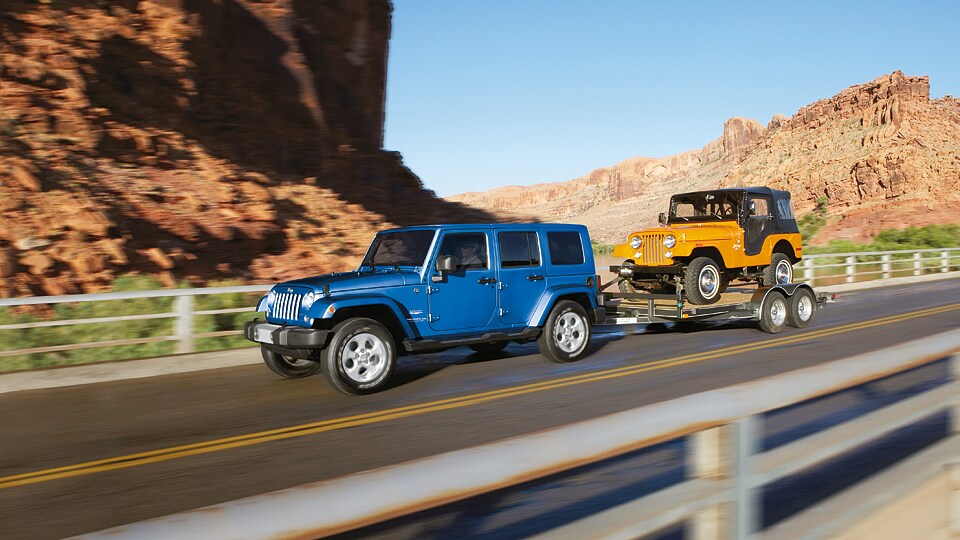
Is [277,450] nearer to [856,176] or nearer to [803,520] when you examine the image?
[803,520]

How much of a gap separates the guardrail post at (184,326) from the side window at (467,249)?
437 cm

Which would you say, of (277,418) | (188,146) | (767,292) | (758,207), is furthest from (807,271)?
(188,146)

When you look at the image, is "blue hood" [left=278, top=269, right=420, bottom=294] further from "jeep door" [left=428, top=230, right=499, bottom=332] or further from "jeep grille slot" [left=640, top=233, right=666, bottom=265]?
"jeep grille slot" [left=640, top=233, right=666, bottom=265]

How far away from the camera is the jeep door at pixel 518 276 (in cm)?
1084

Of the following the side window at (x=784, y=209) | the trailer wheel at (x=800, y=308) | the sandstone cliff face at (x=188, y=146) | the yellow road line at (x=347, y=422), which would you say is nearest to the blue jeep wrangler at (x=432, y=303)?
the yellow road line at (x=347, y=422)

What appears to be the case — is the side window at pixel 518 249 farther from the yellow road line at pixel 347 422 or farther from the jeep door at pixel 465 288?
the yellow road line at pixel 347 422

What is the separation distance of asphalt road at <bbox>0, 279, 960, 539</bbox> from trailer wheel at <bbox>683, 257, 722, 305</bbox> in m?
0.88

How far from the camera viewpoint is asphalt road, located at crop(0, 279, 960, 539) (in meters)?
5.56

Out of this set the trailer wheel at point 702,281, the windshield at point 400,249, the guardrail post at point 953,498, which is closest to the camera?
the guardrail post at point 953,498

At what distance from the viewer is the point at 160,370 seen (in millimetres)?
10945

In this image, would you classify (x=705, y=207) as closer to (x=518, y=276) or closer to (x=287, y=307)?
(x=518, y=276)

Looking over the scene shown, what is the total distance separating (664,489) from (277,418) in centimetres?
618

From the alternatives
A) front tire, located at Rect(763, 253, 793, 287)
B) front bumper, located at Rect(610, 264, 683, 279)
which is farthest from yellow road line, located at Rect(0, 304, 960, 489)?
front tire, located at Rect(763, 253, 793, 287)

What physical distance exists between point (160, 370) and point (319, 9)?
2995cm
